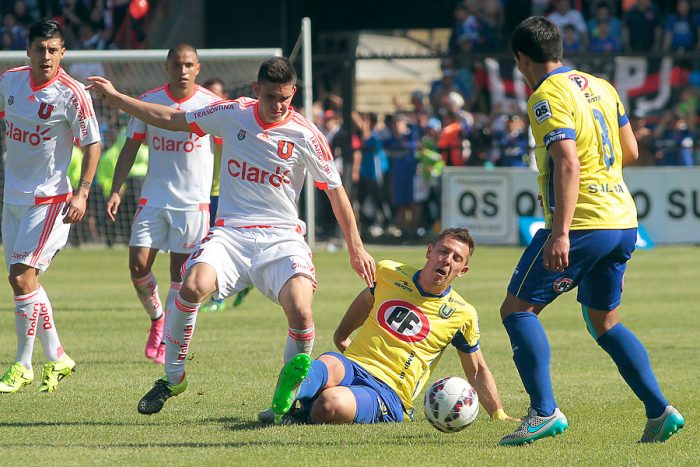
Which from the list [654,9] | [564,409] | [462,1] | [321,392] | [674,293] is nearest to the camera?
[321,392]

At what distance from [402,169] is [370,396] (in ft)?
49.1

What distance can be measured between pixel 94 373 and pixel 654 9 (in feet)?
61.8

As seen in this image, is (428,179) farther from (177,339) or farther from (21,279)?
(177,339)

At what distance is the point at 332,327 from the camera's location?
38.0 ft

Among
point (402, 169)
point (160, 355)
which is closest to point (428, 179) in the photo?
point (402, 169)

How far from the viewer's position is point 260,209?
7402 millimetres

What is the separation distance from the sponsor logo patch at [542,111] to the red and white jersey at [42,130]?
335 centimetres

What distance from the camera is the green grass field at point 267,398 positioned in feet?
20.4

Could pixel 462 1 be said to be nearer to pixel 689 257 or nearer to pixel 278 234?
pixel 689 257

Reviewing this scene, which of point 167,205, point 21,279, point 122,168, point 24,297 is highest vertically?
point 122,168

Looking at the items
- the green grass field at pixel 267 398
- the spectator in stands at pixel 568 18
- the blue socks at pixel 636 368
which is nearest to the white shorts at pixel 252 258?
the green grass field at pixel 267 398

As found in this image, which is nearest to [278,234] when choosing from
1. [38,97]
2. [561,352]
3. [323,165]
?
[323,165]

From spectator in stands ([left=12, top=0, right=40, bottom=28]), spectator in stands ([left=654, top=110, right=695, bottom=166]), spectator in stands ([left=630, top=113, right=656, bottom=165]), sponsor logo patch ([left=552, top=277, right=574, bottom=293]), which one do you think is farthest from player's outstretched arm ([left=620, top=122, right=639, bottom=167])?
spectator in stands ([left=12, top=0, right=40, bottom=28])

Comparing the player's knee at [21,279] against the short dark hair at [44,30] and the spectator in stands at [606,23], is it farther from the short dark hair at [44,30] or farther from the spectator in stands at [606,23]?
the spectator in stands at [606,23]
